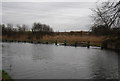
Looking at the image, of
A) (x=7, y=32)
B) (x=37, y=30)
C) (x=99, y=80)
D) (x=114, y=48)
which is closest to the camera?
(x=99, y=80)

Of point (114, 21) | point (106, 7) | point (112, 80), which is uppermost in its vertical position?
point (106, 7)

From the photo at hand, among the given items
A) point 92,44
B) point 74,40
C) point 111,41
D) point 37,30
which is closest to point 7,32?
point 37,30

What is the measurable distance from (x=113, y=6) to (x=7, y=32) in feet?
219

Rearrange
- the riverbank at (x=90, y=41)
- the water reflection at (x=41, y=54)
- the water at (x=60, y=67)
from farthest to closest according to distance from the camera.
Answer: the riverbank at (x=90, y=41), the water reflection at (x=41, y=54), the water at (x=60, y=67)

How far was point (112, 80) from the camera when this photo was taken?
10586 millimetres

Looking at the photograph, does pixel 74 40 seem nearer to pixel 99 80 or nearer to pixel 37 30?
pixel 99 80

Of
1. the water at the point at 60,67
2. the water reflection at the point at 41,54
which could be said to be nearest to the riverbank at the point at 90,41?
the water reflection at the point at 41,54

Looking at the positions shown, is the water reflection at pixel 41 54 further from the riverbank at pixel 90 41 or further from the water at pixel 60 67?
the riverbank at pixel 90 41

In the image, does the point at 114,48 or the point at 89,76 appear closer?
the point at 89,76

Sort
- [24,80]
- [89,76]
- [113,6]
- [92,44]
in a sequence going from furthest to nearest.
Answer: [92,44]
[113,6]
[89,76]
[24,80]

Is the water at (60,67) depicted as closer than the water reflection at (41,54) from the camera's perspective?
Yes

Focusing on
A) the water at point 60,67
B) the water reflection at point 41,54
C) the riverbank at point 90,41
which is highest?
the riverbank at point 90,41

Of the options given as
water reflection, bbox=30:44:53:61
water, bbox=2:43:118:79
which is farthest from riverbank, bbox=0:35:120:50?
water, bbox=2:43:118:79

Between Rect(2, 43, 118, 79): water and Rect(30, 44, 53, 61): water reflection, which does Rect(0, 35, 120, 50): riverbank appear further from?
Rect(2, 43, 118, 79): water
